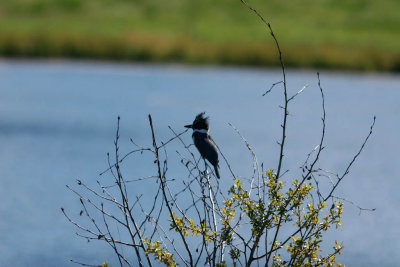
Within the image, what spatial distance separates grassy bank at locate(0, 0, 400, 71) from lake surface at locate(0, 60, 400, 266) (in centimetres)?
94

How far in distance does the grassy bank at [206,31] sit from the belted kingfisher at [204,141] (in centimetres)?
2078

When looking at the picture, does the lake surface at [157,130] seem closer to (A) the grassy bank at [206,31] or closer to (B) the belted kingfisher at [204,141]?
(A) the grassy bank at [206,31]

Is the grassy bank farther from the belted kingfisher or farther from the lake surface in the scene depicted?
the belted kingfisher

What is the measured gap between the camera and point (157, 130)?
15.0 meters

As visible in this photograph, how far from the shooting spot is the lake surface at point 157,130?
8242 millimetres

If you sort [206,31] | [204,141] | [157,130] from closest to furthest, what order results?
1. [204,141]
2. [157,130]
3. [206,31]

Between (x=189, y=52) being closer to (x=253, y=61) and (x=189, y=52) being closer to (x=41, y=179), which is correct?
(x=253, y=61)

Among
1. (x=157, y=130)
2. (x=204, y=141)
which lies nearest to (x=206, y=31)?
(x=157, y=130)

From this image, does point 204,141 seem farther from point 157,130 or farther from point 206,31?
point 206,31

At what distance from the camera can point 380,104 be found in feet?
63.5

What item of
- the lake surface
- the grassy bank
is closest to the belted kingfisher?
the lake surface

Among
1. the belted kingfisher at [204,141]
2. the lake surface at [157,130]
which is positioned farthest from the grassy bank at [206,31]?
the belted kingfisher at [204,141]

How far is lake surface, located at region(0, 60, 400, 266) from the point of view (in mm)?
8242

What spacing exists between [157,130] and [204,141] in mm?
9473
